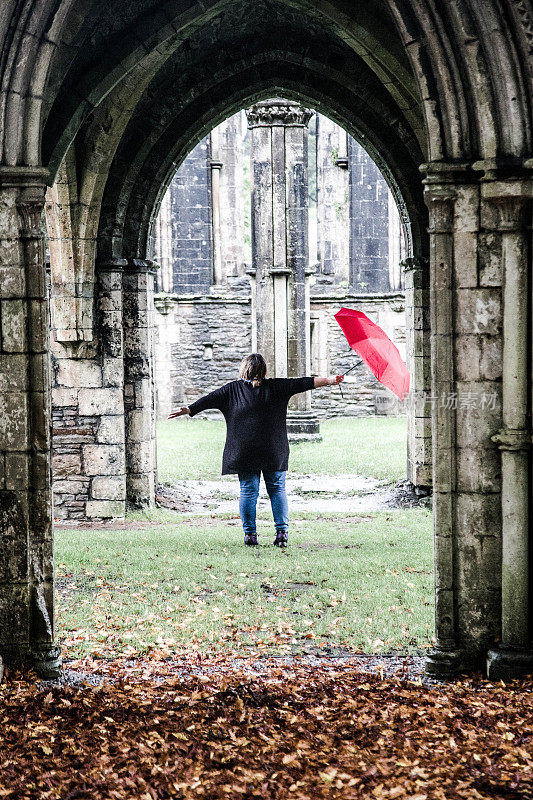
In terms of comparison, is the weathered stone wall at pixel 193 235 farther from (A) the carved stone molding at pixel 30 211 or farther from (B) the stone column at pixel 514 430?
(B) the stone column at pixel 514 430

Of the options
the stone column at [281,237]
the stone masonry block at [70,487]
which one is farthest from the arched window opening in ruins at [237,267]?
the stone masonry block at [70,487]

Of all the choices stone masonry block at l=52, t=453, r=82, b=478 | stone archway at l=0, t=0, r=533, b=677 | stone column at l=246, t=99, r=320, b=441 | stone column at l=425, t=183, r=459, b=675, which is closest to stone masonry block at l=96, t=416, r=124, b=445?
stone masonry block at l=52, t=453, r=82, b=478

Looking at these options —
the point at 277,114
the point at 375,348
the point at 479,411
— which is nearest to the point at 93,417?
the point at 375,348

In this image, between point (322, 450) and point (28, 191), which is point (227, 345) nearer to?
point (322, 450)

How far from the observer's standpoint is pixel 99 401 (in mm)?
9781

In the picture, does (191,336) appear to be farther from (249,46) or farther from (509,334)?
(509,334)

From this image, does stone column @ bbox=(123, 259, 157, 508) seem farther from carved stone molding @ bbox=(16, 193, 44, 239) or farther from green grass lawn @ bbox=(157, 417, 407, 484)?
carved stone molding @ bbox=(16, 193, 44, 239)

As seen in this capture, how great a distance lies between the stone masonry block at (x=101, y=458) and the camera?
981cm

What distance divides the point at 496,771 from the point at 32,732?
1.89 meters

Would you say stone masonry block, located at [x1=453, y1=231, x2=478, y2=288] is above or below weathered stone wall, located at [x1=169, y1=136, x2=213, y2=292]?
below

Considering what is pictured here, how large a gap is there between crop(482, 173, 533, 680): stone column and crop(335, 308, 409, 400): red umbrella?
2110 mm

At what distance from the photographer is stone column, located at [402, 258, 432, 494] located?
1008cm

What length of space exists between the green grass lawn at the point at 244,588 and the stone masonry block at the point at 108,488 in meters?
0.61

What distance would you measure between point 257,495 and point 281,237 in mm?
9539
